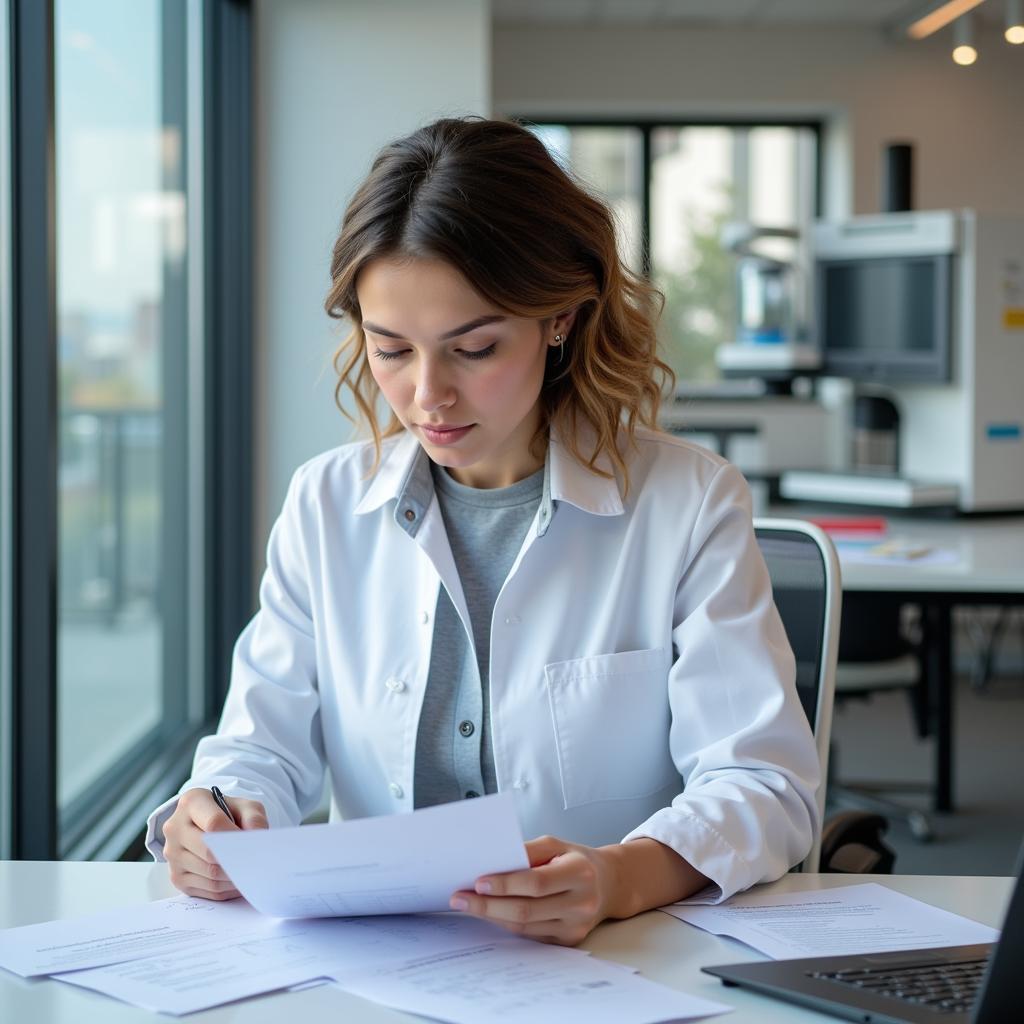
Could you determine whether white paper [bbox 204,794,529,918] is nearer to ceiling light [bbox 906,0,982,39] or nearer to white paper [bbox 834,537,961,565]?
white paper [bbox 834,537,961,565]

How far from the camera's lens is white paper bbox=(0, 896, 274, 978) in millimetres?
923

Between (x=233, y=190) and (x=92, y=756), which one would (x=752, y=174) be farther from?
(x=92, y=756)

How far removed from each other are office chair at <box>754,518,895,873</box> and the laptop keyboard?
17.7 inches

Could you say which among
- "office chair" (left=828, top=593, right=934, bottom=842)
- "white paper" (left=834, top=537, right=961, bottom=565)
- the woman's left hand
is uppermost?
"white paper" (left=834, top=537, right=961, bottom=565)

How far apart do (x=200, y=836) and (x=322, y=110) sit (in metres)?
2.86

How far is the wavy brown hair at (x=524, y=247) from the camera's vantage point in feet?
3.92

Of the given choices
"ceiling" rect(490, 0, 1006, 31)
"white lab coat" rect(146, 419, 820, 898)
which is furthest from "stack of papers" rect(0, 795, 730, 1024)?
"ceiling" rect(490, 0, 1006, 31)

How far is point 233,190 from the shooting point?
11.6 ft

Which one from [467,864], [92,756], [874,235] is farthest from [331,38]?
[467,864]

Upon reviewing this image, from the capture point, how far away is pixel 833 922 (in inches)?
39.2

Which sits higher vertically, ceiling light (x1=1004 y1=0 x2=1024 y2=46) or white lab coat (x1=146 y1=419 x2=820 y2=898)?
ceiling light (x1=1004 y1=0 x2=1024 y2=46)

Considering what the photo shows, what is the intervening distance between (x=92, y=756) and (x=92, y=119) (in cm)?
129

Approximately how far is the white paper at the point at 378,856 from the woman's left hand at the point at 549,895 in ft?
0.04

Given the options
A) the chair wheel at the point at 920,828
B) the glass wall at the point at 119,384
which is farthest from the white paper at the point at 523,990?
the chair wheel at the point at 920,828
